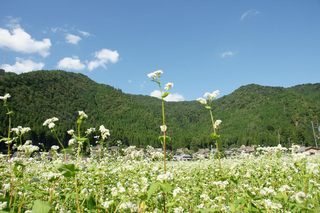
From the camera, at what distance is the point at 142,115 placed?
170 m

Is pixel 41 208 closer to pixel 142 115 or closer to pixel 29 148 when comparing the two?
pixel 29 148

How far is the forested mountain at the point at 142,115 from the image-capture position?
298 feet

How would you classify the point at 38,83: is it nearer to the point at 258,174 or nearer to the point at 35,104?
the point at 35,104

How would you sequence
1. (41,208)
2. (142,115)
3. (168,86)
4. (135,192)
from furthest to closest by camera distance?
(142,115), (135,192), (168,86), (41,208)

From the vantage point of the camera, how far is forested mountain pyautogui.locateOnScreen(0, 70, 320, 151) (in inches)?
3570

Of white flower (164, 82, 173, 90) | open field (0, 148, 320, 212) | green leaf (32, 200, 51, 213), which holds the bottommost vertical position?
open field (0, 148, 320, 212)

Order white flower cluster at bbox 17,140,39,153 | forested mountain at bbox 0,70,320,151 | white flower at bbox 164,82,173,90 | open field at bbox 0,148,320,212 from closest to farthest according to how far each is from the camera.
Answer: open field at bbox 0,148,320,212 < white flower at bbox 164,82,173,90 < white flower cluster at bbox 17,140,39,153 < forested mountain at bbox 0,70,320,151

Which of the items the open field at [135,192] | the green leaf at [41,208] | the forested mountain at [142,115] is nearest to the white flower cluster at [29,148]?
the open field at [135,192]

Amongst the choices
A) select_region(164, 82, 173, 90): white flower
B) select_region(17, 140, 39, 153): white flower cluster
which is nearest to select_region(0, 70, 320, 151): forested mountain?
select_region(17, 140, 39, 153): white flower cluster

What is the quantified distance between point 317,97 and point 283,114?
72.7 meters

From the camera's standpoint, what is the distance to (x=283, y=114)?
125312mm

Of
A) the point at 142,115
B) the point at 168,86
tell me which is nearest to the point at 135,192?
the point at 168,86

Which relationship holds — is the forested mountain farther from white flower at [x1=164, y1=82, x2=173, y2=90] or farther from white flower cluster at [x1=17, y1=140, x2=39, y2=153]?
white flower at [x1=164, y1=82, x2=173, y2=90]

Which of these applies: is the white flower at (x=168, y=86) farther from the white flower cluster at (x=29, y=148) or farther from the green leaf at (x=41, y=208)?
the white flower cluster at (x=29, y=148)
